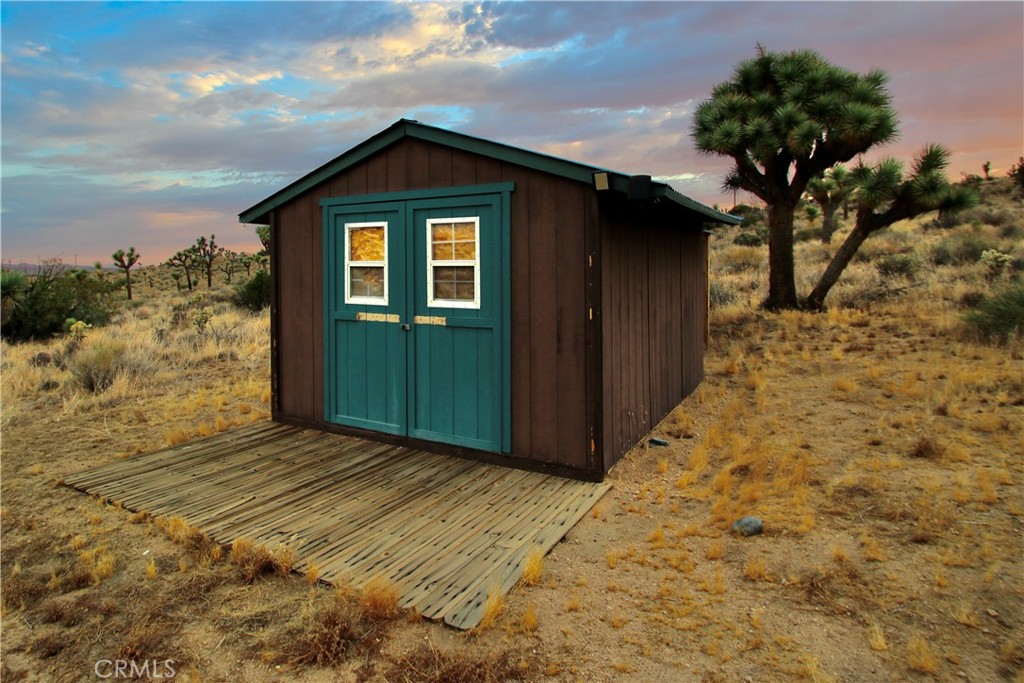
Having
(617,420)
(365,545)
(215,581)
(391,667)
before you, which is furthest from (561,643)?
(617,420)

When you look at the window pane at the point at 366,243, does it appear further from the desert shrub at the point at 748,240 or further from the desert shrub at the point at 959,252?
the desert shrub at the point at 748,240

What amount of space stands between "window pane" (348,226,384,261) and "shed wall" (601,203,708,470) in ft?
7.95

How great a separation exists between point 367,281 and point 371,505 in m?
2.61

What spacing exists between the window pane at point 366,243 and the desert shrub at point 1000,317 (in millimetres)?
9143

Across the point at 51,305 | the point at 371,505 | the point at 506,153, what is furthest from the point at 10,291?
the point at 506,153

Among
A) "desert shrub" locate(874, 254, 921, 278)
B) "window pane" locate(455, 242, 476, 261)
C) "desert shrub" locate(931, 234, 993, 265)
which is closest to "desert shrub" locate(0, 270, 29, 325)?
"window pane" locate(455, 242, 476, 261)

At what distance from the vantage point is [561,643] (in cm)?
302

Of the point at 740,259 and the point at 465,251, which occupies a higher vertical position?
the point at 740,259

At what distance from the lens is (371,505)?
4789 mm

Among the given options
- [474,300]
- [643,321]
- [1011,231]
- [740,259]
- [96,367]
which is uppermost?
[1011,231]

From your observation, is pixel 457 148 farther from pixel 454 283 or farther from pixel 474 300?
pixel 474 300

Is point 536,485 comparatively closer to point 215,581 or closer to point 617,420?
point 617,420

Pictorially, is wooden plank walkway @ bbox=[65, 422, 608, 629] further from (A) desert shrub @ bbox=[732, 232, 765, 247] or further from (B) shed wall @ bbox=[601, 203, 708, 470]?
(A) desert shrub @ bbox=[732, 232, 765, 247]

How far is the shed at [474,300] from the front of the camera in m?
5.28
